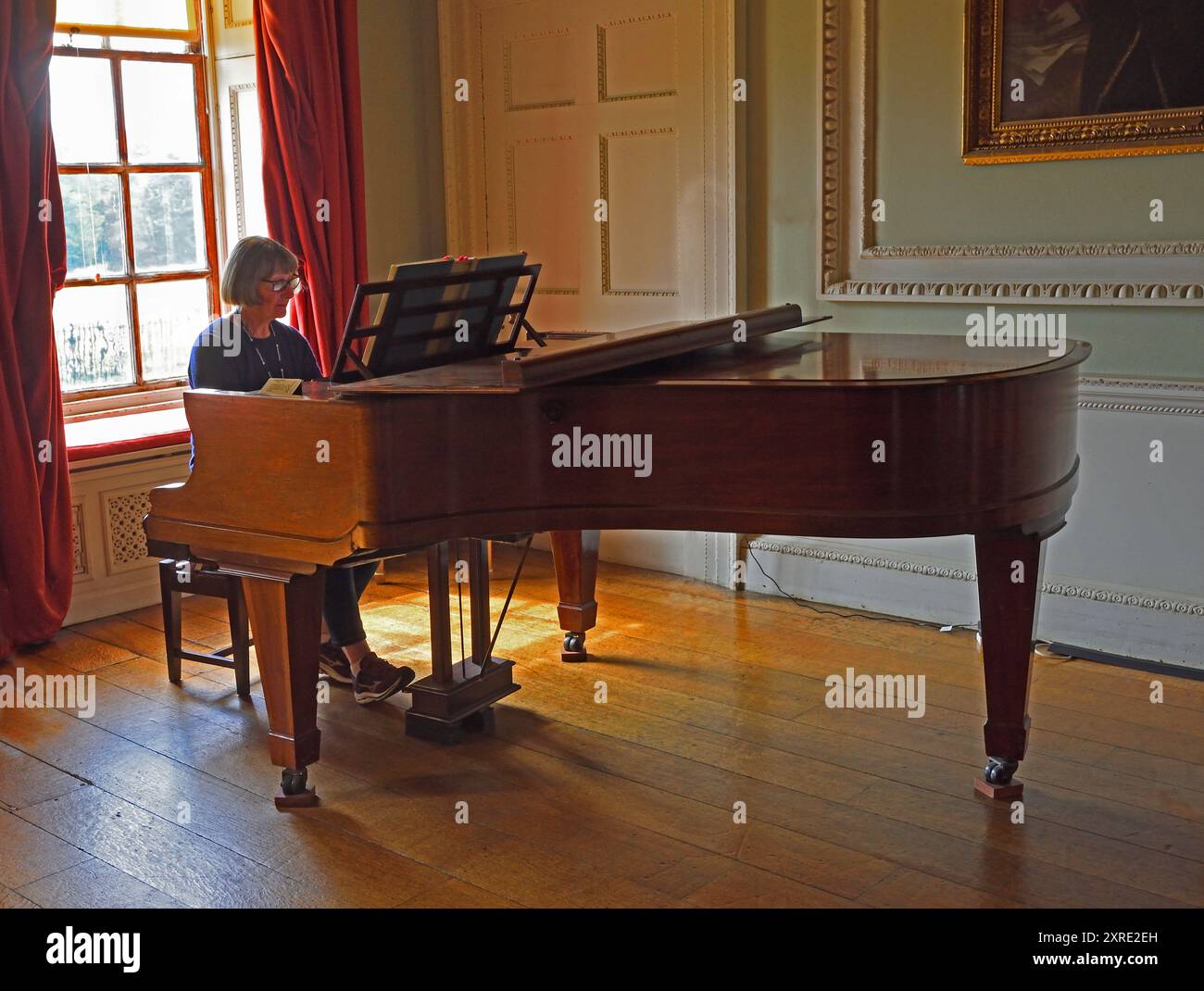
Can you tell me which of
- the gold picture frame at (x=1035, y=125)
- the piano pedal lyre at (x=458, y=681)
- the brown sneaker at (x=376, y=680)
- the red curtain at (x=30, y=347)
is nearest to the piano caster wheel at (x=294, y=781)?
the piano pedal lyre at (x=458, y=681)

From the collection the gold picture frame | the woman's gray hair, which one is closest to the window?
the woman's gray hair

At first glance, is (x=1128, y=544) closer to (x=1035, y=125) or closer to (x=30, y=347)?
(x=1035, y=125)

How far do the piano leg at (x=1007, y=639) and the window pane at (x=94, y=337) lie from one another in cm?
306

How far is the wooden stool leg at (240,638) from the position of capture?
135 inches

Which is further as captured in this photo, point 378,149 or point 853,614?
point 378,149

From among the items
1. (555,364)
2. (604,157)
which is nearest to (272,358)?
(555,364)

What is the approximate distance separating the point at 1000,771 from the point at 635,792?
0.78 metres

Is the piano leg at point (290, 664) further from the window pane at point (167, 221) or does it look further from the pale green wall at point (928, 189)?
the window pane at point (167, 221)

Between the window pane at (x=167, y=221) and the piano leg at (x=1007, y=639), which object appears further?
the window pane at (x=167, y=221)

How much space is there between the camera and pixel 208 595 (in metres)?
3.50

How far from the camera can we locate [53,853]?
259 centimetres

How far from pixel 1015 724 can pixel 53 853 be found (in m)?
1.98
